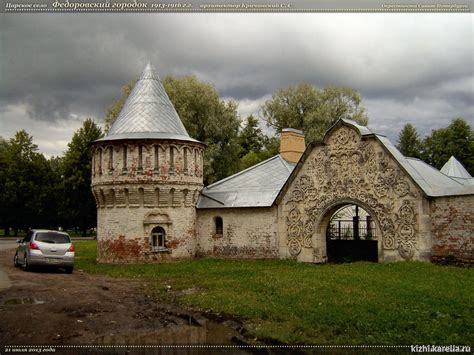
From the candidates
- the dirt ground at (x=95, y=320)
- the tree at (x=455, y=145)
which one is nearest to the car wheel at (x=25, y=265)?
the dirt ground at (x=95, y=320)

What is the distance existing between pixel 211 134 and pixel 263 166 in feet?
51.6

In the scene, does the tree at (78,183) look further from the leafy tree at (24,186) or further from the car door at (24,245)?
the car door at (24,245)

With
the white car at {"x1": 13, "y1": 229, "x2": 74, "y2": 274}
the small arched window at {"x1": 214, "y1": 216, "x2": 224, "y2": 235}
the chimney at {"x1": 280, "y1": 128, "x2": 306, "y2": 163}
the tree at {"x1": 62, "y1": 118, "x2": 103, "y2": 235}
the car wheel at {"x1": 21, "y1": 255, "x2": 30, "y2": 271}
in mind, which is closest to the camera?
the white car at {"x1": 13, "y1": 229, "x2": 74, "y2": 274}

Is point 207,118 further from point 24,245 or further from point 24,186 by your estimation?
point 24,245

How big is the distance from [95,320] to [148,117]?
45.3 ft

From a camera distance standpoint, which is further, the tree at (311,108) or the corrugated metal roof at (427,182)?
the tree at (311,108)

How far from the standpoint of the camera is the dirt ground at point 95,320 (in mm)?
8602

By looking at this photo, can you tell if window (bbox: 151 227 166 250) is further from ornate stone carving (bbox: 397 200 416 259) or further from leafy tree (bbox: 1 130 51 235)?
leafy tree (bbox: 1 130 51 235)

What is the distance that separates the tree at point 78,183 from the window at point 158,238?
26.2 metres

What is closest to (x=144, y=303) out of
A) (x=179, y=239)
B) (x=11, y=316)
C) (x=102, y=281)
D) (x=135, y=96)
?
(x=11, y=316)

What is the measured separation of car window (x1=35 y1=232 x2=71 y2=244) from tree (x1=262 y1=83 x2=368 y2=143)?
2893cm

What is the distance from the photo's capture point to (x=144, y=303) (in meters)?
12.2

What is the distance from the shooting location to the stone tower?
848 inches

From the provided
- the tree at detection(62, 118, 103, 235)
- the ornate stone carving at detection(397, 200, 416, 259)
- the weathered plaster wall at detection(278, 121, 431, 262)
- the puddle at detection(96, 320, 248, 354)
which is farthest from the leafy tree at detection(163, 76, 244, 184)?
the puddle at detection(96, 320, 248, 354)
